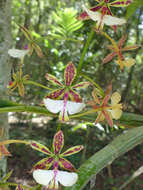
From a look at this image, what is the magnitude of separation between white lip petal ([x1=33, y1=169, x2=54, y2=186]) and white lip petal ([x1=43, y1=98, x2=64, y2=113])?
13 cm

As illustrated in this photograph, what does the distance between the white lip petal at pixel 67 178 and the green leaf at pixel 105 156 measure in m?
0.07

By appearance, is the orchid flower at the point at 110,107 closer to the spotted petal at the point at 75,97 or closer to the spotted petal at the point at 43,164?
the spotted petal at the point at 75,97

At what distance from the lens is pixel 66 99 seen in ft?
1.65

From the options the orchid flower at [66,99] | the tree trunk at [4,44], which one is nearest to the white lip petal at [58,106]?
the orchid flower at [66,99]

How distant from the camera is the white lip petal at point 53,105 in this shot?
1.54 feet

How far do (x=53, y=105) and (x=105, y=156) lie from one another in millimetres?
228

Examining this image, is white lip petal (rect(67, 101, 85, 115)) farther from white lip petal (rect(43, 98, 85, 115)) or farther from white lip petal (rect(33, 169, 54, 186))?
white lip petal (rect(33, 169, 54, 186))

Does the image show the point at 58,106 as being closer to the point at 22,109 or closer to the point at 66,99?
the point at 66,99

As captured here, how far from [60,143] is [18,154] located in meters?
1.82

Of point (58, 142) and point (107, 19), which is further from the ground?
point (107, 19)

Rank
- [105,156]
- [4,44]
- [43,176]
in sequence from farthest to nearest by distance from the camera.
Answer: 1. [4,44]
2. [105,156]
3. [43,176]

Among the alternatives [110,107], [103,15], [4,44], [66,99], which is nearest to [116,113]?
[110,107]

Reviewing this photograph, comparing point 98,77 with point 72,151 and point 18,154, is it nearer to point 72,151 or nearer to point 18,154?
point 18,154

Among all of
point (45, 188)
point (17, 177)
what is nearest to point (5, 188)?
point (45, 188)
